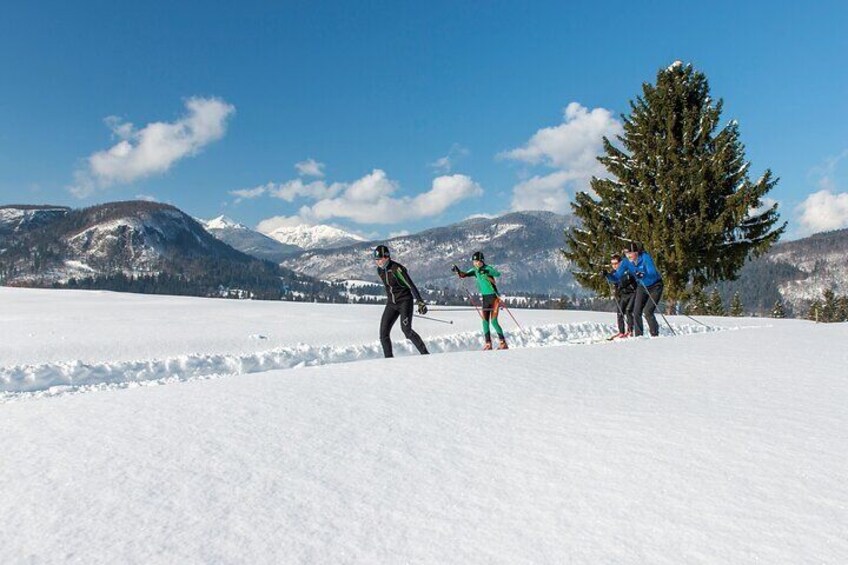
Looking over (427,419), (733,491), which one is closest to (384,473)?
(427,419)

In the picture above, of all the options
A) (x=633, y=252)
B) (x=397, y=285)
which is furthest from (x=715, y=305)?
(x=397, y=285)

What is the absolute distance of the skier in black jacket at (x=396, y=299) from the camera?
9.82 metres

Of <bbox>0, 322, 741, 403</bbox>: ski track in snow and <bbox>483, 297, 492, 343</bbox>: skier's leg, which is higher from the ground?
<bbox>483, 297, 492, 343</bbox>: skier's leg

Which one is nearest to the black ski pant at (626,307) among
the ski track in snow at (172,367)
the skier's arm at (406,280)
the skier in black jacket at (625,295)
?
the skier in black jacket at (625,295)

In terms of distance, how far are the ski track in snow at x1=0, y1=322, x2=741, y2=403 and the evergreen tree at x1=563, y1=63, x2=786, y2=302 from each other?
13590 millimetres

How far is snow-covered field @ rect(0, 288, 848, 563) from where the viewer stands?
95.3 inches

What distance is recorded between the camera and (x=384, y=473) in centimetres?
324

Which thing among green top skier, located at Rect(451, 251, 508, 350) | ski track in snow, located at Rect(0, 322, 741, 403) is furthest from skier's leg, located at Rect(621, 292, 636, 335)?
green top skier, located at Rect(451, 251, 508, 350)

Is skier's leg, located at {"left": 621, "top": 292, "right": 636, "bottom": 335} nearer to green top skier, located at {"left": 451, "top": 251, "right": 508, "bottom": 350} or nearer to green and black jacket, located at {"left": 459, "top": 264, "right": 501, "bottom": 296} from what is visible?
green top skier, located at {"left": 451, "top": 251, "right": 508, "bottom": 350}

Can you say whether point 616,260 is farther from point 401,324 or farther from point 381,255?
point 381,255

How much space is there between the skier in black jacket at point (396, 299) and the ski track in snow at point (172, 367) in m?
1.66

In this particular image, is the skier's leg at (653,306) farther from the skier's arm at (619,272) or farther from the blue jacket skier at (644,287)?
the skier's arm at (619,272)

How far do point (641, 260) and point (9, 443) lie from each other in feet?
39.8

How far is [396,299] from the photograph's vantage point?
9.91 m
